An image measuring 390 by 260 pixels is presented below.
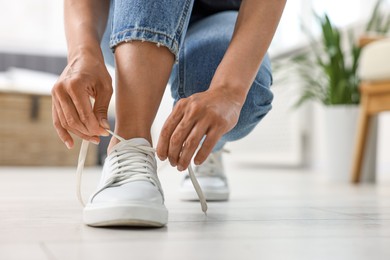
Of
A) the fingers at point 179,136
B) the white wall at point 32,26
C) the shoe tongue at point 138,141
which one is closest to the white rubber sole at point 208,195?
the shoe tongue at point 138,141

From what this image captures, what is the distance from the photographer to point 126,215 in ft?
2.72

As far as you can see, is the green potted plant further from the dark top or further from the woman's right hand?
the woman's right hand

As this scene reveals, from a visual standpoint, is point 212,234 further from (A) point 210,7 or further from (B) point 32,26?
(B) point 32,26

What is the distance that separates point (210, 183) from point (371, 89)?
3.70ft

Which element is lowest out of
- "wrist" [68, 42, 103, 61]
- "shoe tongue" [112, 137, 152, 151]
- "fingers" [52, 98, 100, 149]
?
"shoe tongue" [112, 137, 152, 151]

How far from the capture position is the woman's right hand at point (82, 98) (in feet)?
2.68

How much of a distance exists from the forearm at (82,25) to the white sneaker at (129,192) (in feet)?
0.52

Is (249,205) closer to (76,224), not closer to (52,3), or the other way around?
(76,224)

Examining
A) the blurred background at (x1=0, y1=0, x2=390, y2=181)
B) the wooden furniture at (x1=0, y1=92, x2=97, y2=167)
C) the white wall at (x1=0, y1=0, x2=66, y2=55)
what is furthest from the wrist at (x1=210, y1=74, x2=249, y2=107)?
the white wall at (x1=0, y1=0, x2=66, y2=55)

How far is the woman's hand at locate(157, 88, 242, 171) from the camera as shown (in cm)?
80

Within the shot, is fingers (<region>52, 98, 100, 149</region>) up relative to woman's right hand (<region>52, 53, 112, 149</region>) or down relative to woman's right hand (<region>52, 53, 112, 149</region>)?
down

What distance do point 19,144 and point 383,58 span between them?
2.36 meters

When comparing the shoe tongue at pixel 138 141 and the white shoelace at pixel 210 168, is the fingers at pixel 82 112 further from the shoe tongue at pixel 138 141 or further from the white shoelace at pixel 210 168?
the white shoelace at pixel 210 168

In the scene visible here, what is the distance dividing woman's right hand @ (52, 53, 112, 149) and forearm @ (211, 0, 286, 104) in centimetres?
17
